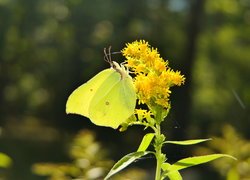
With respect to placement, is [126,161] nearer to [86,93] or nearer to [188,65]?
[86,93]

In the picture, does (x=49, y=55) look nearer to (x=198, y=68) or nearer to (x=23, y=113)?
(x=23, y=113)

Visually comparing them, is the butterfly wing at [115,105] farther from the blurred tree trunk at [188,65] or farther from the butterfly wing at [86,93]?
the blurred tree trunk at [188,65]

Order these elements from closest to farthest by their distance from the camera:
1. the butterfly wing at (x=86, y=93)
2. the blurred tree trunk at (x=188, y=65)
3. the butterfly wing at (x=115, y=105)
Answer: the butterfly wing at (x=115, y=105) < the butterfly wing at (x=86, y=93) < the blurred tree trunk at (x=188, y=65)

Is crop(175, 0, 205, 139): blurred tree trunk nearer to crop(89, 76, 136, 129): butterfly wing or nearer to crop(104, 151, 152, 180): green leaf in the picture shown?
crop(89, 76, 136, 129): butterfly wing

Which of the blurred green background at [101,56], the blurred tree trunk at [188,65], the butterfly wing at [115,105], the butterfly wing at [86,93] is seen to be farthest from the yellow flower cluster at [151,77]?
the blurred tree trunk at [188,65]

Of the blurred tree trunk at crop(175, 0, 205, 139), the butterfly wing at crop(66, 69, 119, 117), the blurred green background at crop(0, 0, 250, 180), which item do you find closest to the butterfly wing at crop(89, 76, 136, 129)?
the butterfly wing at crop(66, 69, 119, 117)
